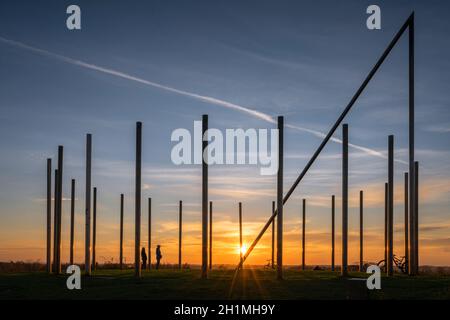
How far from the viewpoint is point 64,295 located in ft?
67.3

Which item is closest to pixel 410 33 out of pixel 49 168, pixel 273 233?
pixel 49 168

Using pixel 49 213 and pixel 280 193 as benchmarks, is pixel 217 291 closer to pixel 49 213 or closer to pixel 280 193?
pixel 280 193

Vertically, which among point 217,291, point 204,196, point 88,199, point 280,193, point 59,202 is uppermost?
point 280,193

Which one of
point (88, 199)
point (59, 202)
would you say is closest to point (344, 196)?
point (88, 199)

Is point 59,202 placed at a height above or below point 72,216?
above

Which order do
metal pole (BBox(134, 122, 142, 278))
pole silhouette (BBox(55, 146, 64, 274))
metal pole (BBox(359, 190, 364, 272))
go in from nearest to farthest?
metal pole (BBox(134, 122, 142, 278)) < pole silhouette (BBox(55, 146, 64, 274)) < metal pole (BBox(359, 190, 364, 272))

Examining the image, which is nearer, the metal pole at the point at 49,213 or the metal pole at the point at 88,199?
the metal pole at the point at 88,199

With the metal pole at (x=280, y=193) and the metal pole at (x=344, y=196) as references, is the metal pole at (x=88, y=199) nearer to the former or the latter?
the metal pole at (x=280, y=193)

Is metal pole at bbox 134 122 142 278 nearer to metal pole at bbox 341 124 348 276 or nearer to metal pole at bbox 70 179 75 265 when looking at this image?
metal pole at bbox 341 124 348 276

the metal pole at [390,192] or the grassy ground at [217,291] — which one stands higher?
the metal pole at [390,192]

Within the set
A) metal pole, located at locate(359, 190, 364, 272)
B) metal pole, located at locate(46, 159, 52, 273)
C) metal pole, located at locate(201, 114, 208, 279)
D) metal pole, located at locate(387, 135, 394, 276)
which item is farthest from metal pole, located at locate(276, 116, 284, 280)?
metal pole, located at locate(359, 190, 364, 272)

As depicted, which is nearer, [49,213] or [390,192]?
[390,192]

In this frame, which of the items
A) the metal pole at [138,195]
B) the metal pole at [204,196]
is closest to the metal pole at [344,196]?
the metal pole at [204,196]
